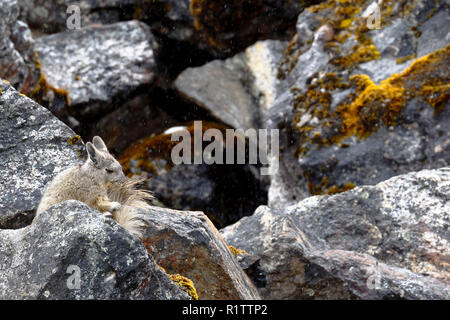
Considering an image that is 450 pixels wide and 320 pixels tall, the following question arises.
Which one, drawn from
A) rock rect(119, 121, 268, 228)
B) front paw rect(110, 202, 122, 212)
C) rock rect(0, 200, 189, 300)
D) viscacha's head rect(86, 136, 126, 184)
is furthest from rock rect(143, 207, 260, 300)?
rock rect(119, 121, 268, 228)

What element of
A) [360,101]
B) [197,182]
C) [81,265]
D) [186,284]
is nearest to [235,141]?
[197,182]

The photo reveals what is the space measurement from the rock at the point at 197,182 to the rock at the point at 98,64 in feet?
3.74

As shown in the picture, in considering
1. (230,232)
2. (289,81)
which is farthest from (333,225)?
(289,81)

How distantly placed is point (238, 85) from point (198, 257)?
9659 millimetres

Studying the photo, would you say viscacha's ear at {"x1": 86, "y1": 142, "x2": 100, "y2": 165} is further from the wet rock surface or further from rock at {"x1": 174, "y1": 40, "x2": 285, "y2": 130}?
rock at {"x1": 174, "y1": 40, "x2": 285, "y2": 130}

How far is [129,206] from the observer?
18.7 feet

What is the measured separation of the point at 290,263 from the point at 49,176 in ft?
9.03

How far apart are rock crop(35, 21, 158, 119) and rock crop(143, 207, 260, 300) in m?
5.73

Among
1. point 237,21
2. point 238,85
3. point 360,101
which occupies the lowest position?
point 360,101

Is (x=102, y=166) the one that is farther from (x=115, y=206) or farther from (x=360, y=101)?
(x=360, y=101)

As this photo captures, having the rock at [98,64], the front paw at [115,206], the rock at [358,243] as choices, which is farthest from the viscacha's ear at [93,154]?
the rock at [98,64]

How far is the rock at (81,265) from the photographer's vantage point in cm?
399

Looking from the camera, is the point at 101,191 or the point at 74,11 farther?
the point at 74,11
